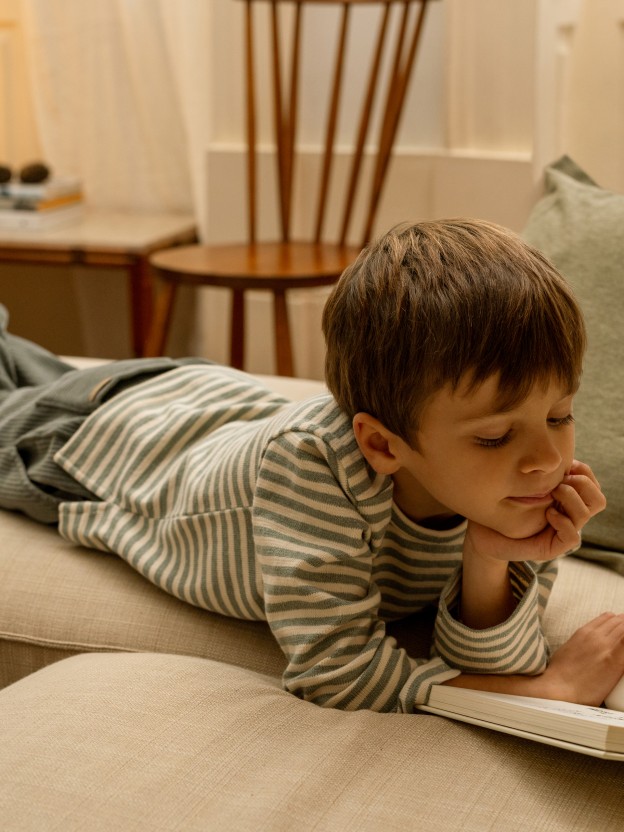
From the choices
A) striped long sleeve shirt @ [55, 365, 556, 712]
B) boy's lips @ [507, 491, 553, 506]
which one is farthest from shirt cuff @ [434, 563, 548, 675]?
boy's lips @ [507, 491, 553, 506]

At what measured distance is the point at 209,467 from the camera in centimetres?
112

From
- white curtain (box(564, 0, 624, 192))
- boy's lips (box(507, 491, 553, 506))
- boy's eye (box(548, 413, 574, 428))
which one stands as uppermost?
white curtain (box(564, 0, 624, 192))

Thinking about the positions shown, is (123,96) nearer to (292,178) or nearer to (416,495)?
(292,178)

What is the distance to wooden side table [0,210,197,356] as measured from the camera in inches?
101

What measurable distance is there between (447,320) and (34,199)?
2.10 metres

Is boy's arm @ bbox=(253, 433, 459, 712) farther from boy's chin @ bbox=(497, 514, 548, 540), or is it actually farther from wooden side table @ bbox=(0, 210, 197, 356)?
wooden side table @ bbox=(0, 210, 197, 356)

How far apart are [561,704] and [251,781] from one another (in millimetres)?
265

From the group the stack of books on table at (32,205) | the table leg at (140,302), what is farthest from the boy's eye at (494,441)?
the stack of books on table at (32,205)

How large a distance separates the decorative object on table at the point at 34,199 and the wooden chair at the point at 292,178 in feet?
1.60

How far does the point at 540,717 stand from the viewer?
0.85 metres

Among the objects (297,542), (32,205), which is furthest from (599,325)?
(32,205)

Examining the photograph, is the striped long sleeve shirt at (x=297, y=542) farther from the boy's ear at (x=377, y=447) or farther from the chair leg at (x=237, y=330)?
the chair leg at (x=237, y=330)

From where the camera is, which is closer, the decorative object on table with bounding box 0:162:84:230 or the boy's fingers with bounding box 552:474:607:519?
the boy's fingers with bounding box 552:474:607:519

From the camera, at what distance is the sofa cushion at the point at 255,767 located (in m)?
0.77
